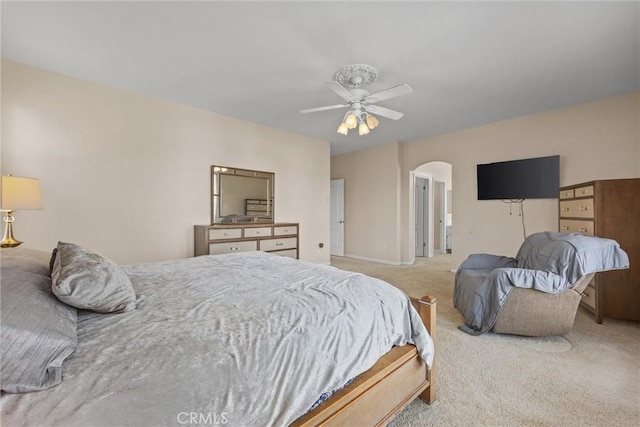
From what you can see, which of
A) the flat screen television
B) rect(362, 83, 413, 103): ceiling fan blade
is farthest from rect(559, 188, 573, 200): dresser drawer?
rect(362, 83, 413, 103): ceiling fan blade

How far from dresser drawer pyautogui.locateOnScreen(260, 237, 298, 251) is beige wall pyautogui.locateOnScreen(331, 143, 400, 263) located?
224cm

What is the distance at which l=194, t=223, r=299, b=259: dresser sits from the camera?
11.8 feet

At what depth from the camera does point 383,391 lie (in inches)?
49.4

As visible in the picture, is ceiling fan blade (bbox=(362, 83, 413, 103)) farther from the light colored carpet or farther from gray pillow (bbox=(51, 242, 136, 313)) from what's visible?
gray pillow (bbox=(51, 242, 136, 313))

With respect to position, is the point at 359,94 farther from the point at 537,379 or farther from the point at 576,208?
the point at 576,208

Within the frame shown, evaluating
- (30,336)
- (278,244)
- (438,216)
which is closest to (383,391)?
(30,336)

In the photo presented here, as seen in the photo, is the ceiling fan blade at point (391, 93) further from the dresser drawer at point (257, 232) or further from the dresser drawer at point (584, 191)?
→ the dresser drawer at point (257, 232)

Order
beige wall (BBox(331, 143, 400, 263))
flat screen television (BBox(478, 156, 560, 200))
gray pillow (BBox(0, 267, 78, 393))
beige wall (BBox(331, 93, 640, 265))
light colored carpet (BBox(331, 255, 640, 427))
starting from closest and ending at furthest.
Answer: gray pillow (BBox(0, 267, 78, 393))
light colored carpet (BBox(331, 255, 640, 427))
beige wall (BBox(331, 93, 640, 265))
flat screen television (BBox(478, 156, 560, 200))
beige wall (BBox(331, 143, 400, 263))

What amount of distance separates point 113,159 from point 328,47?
272 cm

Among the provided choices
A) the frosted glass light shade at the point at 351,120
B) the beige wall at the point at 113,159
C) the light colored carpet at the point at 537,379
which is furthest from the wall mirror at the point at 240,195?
the light colored carpet at the point at 537,379

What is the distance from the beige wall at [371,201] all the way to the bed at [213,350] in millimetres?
4249

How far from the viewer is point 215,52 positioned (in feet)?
8.11

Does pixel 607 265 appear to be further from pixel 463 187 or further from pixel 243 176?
pixel 243 176

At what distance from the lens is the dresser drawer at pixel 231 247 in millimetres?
3604
